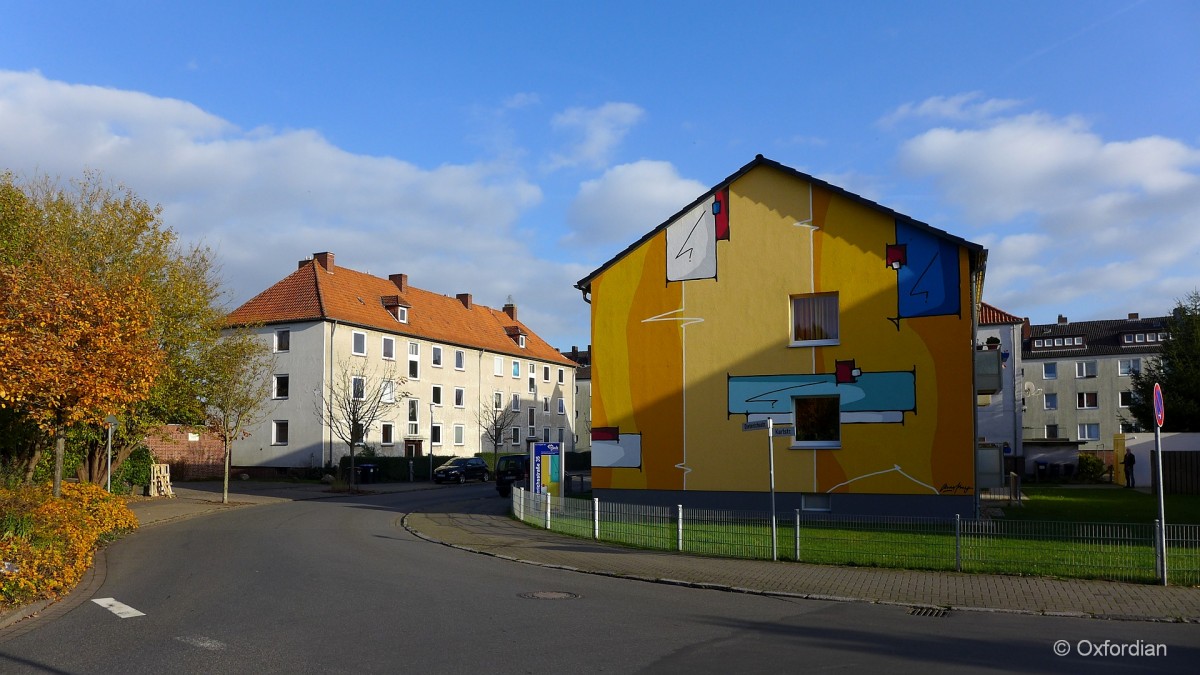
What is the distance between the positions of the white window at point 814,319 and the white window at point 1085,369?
57516 mm

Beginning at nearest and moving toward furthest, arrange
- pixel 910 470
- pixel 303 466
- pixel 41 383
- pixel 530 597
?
1. pixel 530 597
2. pixel 41 383
3. pixel 910 470
4. pixel 303 466

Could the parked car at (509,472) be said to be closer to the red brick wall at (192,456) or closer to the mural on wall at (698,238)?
the mural on wall at (698,238)

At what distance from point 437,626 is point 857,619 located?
447 cm

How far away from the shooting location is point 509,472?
116 feet

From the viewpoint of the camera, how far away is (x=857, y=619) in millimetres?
10281

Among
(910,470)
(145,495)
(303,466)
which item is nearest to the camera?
(910,470)

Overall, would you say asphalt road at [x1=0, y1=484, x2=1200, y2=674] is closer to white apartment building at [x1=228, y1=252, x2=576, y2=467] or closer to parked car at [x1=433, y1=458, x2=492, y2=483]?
white apartment building at [x1=228, y1=252, x2=576, y2=467]

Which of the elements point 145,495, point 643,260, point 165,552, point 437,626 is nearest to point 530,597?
point 437,626

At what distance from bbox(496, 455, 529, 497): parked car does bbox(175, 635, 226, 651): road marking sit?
2420 centimetres

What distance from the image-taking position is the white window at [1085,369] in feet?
234

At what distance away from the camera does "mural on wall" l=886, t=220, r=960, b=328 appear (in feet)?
70.6

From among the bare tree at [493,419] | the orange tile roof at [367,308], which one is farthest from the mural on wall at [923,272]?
the bare tree at [493,419]

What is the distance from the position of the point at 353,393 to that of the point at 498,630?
4027cm

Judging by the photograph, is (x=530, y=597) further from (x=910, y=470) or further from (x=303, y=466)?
(x=303, y=466)
